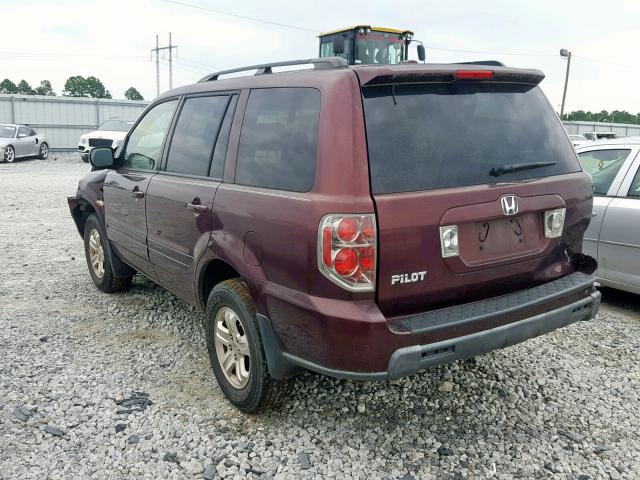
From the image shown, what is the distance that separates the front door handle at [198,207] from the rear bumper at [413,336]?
849 millimetres

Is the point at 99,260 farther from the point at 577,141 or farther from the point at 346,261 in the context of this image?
the point at 577,141

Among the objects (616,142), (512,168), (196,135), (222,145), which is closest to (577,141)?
(616,142)

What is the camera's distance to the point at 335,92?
275 cm

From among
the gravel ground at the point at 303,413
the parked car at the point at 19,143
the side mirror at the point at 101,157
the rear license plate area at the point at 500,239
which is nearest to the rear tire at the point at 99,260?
the gravel ground at the point at 303,413

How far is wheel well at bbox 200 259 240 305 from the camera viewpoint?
3463 millimetres

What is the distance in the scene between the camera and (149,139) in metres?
4.57

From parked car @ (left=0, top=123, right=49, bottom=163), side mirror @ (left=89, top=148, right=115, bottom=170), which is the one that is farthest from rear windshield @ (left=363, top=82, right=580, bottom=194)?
parked car @ (left=0, top=123, right=49, bottom=163)

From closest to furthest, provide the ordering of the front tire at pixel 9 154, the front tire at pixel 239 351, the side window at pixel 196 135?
the front tire at pixel 239 351, the side window at pixel 196 135, the front tire at pixel 9 154

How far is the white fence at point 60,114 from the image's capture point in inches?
1079

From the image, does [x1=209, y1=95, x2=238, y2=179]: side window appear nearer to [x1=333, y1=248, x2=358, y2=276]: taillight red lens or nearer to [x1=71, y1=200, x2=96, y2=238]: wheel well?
[x1=333, y1=248, x2=358, y2=276]: taillight red lens

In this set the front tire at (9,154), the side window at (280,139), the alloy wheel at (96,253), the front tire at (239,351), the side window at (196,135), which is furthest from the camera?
the front tire at (9,154)

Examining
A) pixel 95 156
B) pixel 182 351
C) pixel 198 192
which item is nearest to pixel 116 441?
pixel 182 351

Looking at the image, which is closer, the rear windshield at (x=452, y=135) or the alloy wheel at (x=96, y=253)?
the rear windshield at (x=452, y=135)

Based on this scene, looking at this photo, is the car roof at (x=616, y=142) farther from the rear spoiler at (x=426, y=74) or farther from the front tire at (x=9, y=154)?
the front tire at (x=9, y=154)
